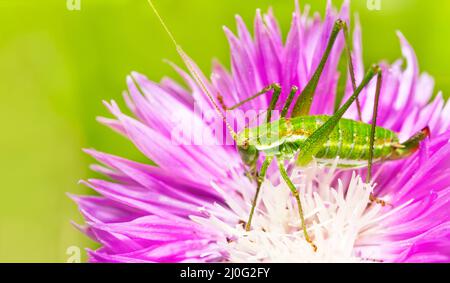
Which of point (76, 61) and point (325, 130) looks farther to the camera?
point (76, 61)

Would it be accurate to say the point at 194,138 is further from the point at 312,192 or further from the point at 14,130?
the point at 14,130

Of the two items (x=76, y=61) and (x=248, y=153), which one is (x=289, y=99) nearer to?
(x=248, y=153)

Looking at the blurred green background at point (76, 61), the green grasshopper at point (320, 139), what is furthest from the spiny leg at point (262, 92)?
the blurred green background at point (76, 61)

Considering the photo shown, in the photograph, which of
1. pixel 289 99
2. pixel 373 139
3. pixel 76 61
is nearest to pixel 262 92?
pixel 289 99

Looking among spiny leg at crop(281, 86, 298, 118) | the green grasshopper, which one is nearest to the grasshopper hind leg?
the green grasshopper

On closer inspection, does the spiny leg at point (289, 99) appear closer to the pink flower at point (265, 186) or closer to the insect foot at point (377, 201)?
the pink flower at point (265, 186)

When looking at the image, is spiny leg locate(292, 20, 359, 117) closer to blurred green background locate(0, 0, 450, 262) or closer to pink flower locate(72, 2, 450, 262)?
pink flower locate(72, 2, 450, 262)

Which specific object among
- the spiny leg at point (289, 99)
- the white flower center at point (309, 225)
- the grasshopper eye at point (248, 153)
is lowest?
the white flower center at point (309, 225)
